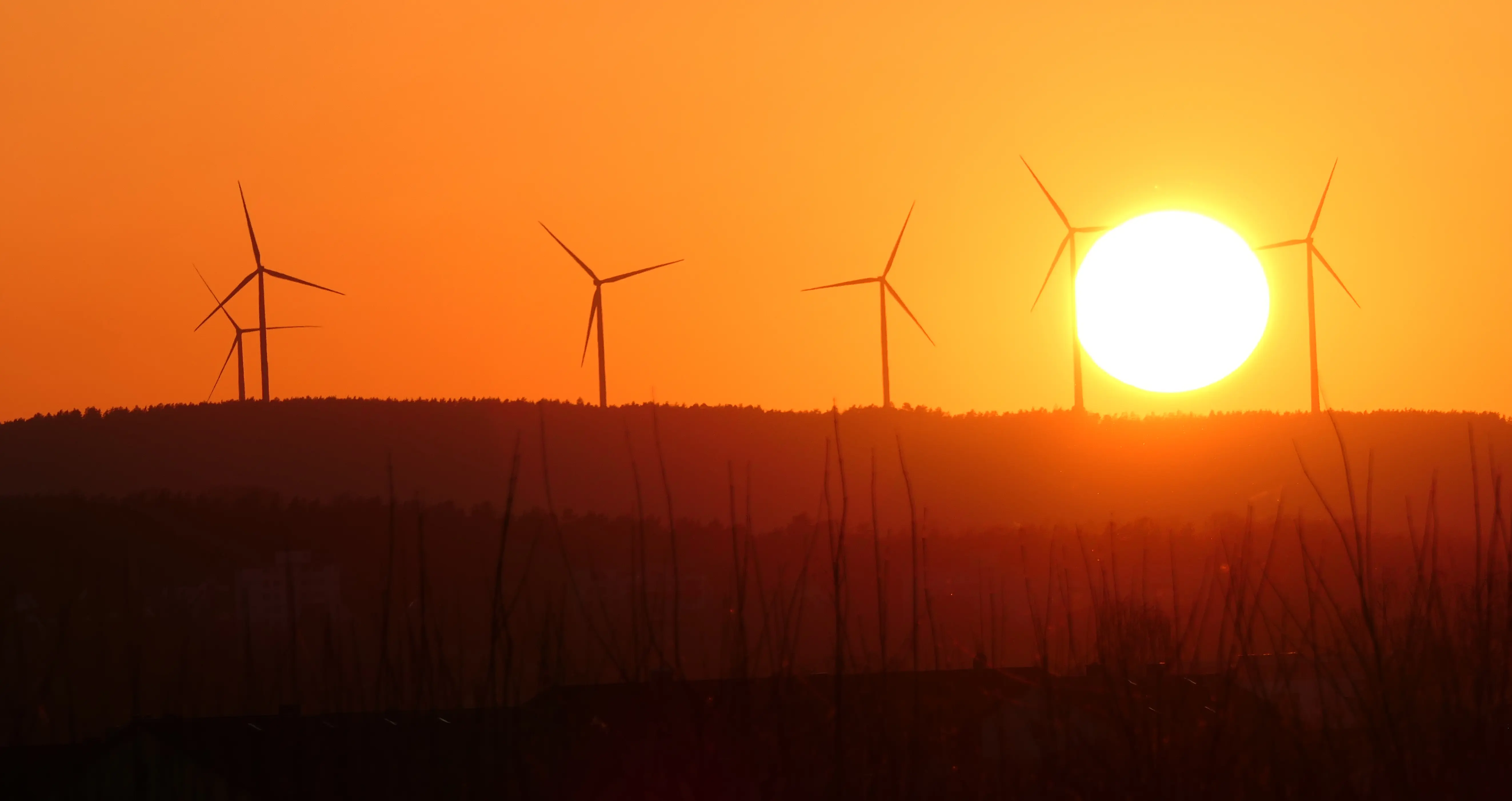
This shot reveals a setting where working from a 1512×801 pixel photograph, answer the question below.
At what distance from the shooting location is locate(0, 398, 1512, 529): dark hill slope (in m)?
59.0

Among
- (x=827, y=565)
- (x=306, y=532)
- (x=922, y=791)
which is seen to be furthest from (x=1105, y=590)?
(x=306, y=532)

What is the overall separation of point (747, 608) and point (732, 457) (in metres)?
34.4

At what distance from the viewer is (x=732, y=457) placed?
2638 inches

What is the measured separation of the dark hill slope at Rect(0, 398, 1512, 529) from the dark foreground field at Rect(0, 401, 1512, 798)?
0.27m

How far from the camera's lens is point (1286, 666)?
21.8 feet

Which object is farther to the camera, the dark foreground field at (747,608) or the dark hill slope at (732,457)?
the dark hill slope at (732,457)

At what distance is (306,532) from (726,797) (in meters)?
33.6

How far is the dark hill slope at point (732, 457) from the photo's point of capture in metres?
59.0

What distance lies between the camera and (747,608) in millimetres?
32656

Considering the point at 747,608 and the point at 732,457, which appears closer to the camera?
the point at 747,608

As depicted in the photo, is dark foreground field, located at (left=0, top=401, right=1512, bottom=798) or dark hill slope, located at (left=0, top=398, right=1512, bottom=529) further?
dark hill slope, located at (left=0, top=398, right=1512, bottom=529)

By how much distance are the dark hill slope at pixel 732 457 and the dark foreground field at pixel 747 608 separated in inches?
10.5

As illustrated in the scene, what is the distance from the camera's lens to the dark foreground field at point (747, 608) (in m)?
5.74

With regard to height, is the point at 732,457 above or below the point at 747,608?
above
